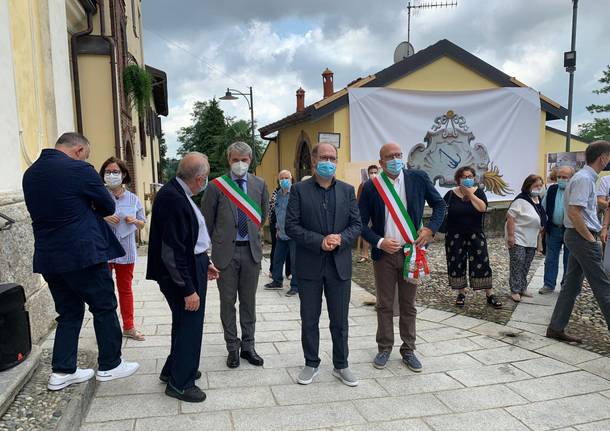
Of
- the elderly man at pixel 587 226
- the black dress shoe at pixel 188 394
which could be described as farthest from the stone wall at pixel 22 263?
the elderly man at pixel 587 226

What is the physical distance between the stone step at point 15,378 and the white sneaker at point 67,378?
19cm

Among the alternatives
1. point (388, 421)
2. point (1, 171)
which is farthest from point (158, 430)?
point (1, 171)

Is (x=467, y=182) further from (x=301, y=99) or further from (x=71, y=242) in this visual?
(x=301, y=99)

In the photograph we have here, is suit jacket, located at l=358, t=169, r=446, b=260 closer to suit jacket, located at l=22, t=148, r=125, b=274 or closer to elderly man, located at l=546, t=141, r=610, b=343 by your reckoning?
elderly man, located at l=546, t=141, r=610, b=343

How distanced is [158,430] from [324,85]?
14.4 meters

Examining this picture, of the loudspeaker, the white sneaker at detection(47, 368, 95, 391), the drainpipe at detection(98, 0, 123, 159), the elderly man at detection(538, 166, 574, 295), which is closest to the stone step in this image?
the loudspeaker

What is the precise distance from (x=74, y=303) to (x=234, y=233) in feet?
4.47

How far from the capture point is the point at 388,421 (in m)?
3.27

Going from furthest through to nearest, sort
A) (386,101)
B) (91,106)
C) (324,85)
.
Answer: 1. (324,85)
2. (386,101)
3. (91,106)

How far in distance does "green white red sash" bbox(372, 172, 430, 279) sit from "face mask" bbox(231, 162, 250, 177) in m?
1.19

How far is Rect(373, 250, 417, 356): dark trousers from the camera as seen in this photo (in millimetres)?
4191

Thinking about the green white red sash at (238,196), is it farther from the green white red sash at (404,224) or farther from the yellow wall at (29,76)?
the yellow wall at (29,76)

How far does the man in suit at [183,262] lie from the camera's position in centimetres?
325

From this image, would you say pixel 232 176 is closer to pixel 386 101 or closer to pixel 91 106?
pixel 91 106
